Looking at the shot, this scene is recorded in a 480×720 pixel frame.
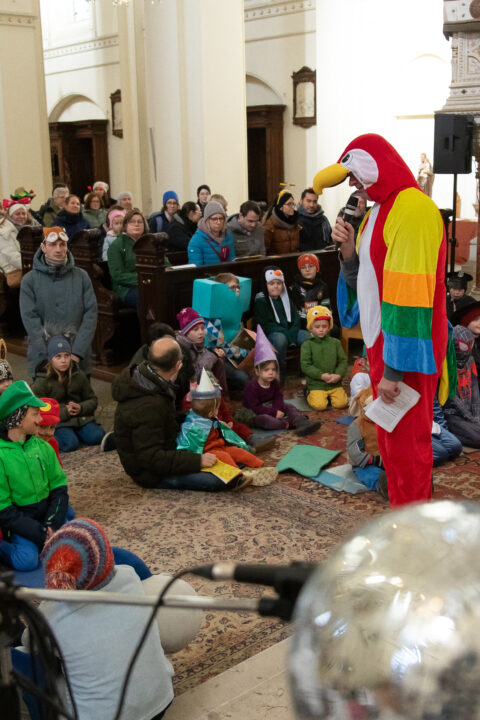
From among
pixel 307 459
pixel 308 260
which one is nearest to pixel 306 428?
pixel 307 459

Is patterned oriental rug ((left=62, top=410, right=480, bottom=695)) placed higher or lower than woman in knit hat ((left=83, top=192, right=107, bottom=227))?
lower

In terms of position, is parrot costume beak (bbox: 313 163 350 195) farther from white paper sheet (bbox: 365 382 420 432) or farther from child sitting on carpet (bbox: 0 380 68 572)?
child sitting on carpet (bbox: 0 380 68 572)

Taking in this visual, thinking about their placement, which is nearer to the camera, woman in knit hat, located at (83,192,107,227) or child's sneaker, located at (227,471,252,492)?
child's sneaker, located at (227,471,252,492)

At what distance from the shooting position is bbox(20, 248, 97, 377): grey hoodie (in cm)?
589

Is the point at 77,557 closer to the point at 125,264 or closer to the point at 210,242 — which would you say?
the point at 210,242

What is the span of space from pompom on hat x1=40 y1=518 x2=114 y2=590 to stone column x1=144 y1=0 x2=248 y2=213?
930 centimetres

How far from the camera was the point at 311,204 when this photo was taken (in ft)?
28.4

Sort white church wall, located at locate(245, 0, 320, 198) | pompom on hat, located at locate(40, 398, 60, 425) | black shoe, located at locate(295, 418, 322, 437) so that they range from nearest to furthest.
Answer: pompom on hat, located at locate(40, 398, 60, 425) → black shoe, located at locate(295, 418, 322, 437) → white church wall, located at locate(245, 0, 320, 198)

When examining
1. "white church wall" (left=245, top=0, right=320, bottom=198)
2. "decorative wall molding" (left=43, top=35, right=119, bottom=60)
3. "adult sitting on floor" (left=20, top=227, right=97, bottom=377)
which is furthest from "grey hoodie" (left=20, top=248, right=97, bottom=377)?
"decorative wall molding" (left=43, top=35, right=119, bottom=60)

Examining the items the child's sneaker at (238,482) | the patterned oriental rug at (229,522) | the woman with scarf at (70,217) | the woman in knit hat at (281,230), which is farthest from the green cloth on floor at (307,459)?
the woman with scarf at (70,217)

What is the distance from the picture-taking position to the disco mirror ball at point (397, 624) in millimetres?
737

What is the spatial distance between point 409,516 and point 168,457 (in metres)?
3.88

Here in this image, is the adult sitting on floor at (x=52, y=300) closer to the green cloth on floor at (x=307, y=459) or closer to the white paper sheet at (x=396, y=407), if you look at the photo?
the green cloth on floor at (x=307, y=459)

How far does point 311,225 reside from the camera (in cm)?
865
